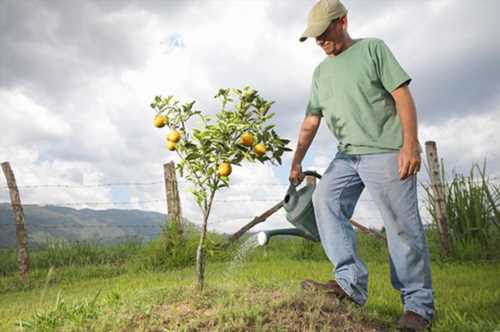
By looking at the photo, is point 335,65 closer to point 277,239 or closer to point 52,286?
point 52,286

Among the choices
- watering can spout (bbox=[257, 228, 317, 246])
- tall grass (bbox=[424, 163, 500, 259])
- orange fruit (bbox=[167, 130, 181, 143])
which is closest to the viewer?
watering can spout (bbox=[257, 228, 317, 246])

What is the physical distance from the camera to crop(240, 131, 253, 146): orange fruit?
11.1 feet

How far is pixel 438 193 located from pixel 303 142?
5.27 metres

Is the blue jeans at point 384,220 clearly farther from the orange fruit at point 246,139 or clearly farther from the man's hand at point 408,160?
the orange fruit at point 246,139

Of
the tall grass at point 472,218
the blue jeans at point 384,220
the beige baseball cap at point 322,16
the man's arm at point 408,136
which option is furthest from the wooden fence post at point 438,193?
the beige baseball cap at point 322,16

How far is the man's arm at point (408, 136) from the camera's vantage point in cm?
314

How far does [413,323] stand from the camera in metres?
3.26

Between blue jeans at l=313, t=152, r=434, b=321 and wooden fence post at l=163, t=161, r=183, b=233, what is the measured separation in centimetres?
576

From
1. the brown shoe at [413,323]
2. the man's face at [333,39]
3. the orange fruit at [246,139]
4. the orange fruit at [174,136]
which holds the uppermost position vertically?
the man's face at [333,39]

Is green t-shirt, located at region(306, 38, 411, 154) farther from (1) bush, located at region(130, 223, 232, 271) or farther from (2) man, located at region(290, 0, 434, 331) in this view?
(1) bush, located at region(130, 223, 232, 271)

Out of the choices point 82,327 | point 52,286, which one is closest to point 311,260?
point 52,286

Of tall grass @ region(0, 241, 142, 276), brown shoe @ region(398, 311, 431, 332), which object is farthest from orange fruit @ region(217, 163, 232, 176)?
tall grass @ region(0, 241, 142, 276)

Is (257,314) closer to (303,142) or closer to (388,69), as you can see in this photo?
(303,142)

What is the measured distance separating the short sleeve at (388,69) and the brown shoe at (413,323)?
1.49 metres
